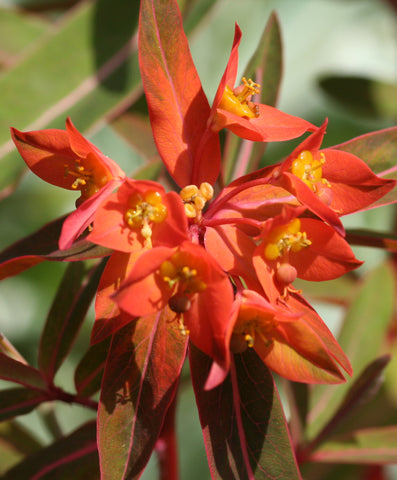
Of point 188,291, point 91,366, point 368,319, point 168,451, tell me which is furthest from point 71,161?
point 368,319

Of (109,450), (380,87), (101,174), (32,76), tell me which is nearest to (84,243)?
(101,174)

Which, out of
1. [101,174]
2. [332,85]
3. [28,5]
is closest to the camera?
[101,174]

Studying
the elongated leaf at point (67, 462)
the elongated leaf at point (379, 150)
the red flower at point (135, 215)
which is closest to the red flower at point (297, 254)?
the red flower at point (135, 215)

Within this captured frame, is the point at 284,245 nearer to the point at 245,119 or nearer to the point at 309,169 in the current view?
the point at 309,169

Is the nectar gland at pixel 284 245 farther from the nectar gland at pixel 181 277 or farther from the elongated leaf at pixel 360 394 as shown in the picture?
the elongated leaf at pixel 360 394

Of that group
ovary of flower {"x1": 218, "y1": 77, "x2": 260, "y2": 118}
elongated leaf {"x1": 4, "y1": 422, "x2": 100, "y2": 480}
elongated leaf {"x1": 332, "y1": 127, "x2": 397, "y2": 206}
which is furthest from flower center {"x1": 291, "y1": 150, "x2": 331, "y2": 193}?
elongated leaf {"x1": 4, "y1": 422, "x2": 100, "y2": 480}

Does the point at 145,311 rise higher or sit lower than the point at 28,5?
lower

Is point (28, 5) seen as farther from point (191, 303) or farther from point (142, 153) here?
point (191, 303)
